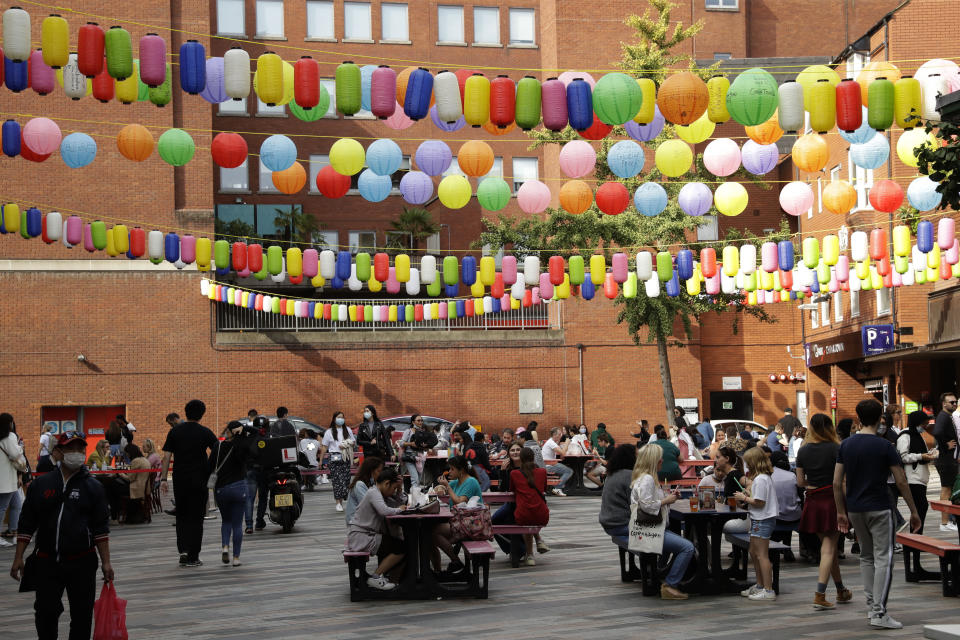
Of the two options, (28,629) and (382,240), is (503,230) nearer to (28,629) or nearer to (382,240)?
(382,240)

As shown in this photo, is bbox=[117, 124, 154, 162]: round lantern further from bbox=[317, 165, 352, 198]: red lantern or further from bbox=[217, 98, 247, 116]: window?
bbox=[217, 98, 247, 116]: window

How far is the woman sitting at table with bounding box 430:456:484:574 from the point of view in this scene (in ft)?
43.2

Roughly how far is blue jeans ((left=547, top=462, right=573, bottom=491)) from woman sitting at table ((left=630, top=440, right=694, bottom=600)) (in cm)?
1442

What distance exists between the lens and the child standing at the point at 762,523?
11.6 m

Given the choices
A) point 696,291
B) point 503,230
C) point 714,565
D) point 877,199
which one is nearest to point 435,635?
point 714,565

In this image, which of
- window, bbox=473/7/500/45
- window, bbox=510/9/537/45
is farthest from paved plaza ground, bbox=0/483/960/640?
window, bbox=510/9/537/45

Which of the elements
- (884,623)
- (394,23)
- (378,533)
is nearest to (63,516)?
(378,533)

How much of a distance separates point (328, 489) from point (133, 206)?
14.1 meters

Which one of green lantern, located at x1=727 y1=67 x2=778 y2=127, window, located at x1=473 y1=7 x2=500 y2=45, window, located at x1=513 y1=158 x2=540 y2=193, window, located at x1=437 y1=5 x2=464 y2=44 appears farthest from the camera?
window, located at x1=513 y1=158 x2=540 y2=193

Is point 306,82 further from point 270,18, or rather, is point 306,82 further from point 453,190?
point 270,18

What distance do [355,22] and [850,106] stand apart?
37.0m

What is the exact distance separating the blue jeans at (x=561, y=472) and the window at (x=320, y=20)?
27167 mm

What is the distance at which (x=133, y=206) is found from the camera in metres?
39.9

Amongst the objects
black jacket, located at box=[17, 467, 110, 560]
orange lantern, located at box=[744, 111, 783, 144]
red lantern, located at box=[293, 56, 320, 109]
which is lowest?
black jacket, located at box=[17, 467, 110, 560]
